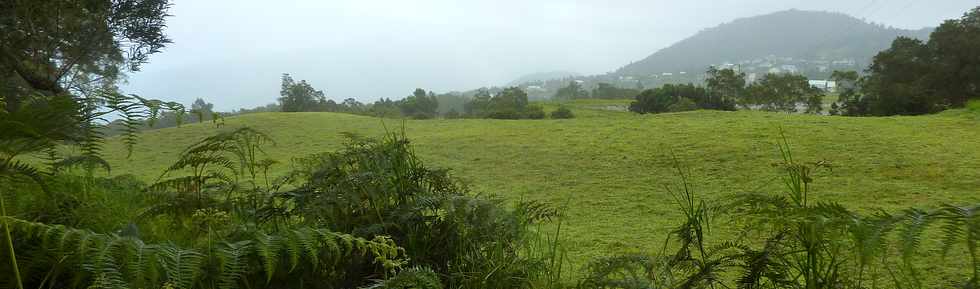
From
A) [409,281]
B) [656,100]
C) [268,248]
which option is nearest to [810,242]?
[409,281]

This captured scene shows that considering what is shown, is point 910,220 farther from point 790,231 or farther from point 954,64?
point 954,64

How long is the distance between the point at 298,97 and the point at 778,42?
9203cm

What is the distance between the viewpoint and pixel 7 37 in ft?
13.9

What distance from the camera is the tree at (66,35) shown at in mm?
4195

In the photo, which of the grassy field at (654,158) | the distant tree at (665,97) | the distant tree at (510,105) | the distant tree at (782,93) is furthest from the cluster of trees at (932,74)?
the distant tree at (782,93)

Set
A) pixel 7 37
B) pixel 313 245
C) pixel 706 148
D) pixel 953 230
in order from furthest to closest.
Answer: pixel 706 148, pixel 7 37, pixel 313 245, pixel 953 230

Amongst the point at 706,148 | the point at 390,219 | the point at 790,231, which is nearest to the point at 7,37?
the point at 390,219

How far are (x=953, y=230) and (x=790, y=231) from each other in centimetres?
52

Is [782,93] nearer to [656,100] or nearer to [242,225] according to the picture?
[656,100]

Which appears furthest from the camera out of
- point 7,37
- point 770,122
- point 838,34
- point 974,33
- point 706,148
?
point 838,34

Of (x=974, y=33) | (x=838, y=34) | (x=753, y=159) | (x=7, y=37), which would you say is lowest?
(x=753, y=159)

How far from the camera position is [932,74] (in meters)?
15.7

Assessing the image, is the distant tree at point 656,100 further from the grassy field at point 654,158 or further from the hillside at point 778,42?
the hillside at point 778,42

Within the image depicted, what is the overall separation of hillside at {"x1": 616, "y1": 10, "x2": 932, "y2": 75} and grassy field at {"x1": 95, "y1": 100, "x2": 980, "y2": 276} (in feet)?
205
